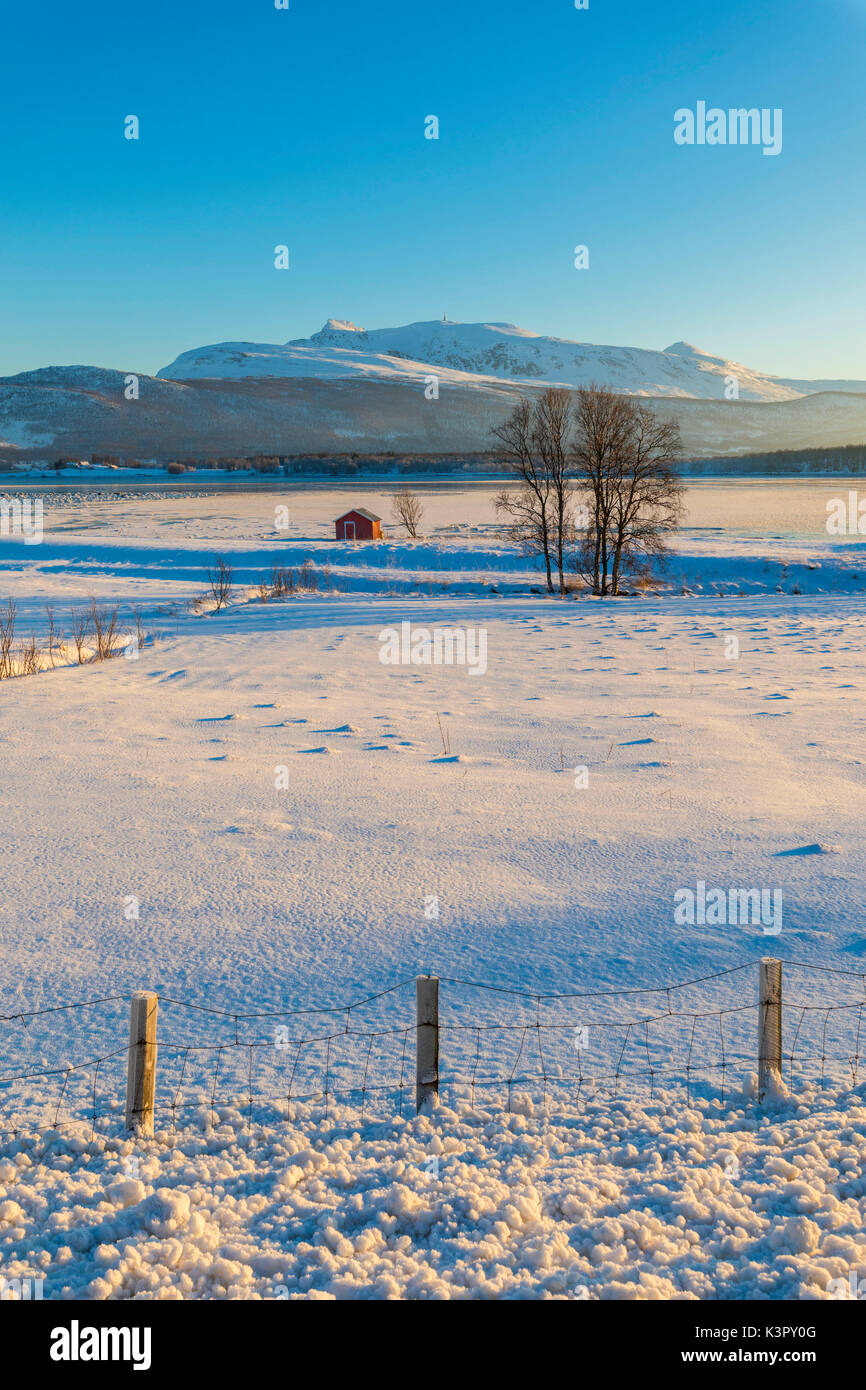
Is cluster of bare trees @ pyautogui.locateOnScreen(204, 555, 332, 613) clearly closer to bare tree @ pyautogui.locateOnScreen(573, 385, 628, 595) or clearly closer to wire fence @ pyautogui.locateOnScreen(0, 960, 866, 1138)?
bare tree @ pyautogui.locateOnScreen(573, 385, 628, 595)

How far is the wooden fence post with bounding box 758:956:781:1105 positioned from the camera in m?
4.29

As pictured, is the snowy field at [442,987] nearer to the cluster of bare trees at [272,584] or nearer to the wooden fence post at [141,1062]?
the wooden fence post at [141,1062]

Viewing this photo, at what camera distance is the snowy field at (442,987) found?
11.6 feet

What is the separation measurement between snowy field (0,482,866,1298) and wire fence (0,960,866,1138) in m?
0.02

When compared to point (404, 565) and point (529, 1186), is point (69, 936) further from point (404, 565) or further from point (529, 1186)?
point (404, 565)

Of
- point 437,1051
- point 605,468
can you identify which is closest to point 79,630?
point 437,1051

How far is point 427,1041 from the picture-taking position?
168 inches

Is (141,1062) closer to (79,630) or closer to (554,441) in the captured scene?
(79,630)

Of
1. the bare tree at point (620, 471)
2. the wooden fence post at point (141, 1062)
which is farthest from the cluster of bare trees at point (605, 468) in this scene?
the wooden fence post at point (141, 1062)

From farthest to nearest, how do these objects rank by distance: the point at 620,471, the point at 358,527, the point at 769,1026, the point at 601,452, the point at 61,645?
the point at 358,527
the point at 601,452
the point at 620,471
the point at 61,645
the point at 769,1026

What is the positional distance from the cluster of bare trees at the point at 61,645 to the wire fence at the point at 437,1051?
12.1 m

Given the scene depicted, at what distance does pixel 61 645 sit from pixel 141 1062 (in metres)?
15.5
